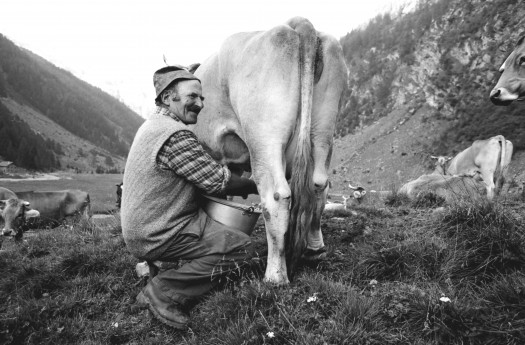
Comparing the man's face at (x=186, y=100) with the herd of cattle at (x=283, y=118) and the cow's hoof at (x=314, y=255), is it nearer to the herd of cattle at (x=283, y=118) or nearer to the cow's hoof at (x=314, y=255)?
the herd of cattle at (x=283, y=118)

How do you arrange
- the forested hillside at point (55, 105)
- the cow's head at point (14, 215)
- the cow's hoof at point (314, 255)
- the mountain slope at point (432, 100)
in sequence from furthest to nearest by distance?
1. the forested hillside at point (55, 105)
2. the mountain slope at point (432, 100)
3. the cow's head at point (14, 215)
4. the cow's hoof at point (314, 255)

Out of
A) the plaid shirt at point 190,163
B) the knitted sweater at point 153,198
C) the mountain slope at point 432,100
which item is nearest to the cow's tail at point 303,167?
the plaid shirt at point 190,163

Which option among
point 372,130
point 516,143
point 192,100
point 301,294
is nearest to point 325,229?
point 301,294

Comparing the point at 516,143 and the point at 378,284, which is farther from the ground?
the point at 378,284

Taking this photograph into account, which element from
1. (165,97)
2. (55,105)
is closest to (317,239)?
(165,97)

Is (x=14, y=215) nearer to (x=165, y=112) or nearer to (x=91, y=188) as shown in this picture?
(x=165, y=112)

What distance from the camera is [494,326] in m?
2.01

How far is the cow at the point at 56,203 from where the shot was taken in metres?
13.3

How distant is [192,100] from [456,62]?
1459 inches

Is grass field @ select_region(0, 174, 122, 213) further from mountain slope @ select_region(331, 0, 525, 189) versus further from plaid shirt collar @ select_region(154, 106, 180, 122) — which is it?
mountain slope @ select_region(331, 0, 525, 189)

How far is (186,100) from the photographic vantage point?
3418mm

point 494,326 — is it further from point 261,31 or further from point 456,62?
point 456,62

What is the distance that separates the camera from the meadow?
216 centimetres

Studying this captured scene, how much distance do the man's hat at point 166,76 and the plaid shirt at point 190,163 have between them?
0.63m
